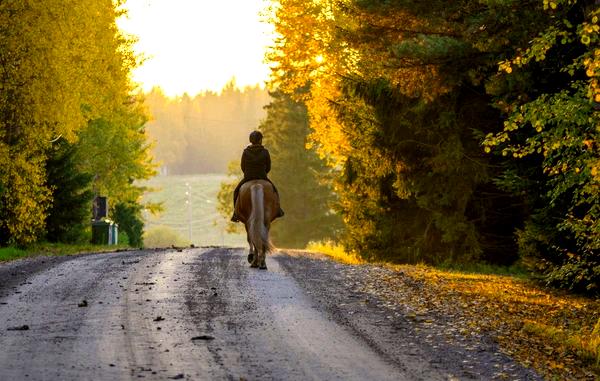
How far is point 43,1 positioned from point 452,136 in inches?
445

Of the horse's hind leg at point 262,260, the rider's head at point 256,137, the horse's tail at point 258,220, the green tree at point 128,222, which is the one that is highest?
the rider's head at point 256,137

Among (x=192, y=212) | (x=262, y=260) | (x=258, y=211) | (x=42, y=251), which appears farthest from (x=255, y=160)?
(x=192, y=212)

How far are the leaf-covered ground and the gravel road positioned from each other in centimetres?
43

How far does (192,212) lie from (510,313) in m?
162

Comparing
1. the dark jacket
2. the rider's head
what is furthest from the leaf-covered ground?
the rider's head

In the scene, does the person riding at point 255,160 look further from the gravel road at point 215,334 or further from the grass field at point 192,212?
the grass field at point 192,212

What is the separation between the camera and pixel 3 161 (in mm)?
24406

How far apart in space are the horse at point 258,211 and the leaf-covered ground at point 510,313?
207 cm

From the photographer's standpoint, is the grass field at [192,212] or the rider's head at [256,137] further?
the grass field at [192,212]

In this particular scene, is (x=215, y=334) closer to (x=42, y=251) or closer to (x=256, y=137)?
(x=256, y=137)

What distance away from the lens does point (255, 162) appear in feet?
56.9

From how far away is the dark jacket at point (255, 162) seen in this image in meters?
17.3

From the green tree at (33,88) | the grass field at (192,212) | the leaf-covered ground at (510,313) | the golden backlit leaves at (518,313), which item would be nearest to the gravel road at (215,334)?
the leaf-covered ground at (510,313)

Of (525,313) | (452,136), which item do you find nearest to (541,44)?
(525,313)
